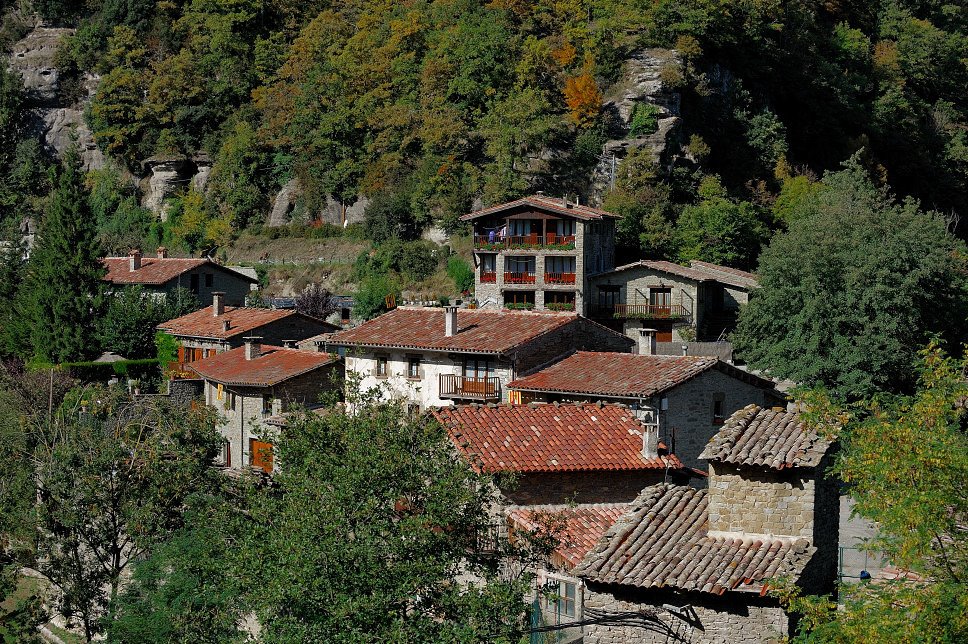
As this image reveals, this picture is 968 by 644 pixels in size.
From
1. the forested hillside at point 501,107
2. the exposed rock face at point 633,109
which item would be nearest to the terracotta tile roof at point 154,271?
the forested hillside at point 501,107

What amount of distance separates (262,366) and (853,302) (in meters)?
20.7

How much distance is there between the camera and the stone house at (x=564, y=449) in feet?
80.9

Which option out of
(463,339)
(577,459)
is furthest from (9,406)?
(577,459)

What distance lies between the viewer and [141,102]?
288ft

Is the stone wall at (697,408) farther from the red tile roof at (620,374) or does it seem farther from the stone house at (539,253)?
the stone house at (539,253)

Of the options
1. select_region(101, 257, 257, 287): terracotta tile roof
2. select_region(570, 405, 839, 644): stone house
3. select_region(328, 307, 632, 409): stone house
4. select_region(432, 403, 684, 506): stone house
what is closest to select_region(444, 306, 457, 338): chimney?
select_region(328, 307, 632, 409): stone house

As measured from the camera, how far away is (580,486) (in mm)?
25328

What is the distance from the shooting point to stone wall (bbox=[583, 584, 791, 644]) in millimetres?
15984

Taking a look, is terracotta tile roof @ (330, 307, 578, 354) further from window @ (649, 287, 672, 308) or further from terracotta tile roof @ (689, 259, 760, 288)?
terracotta tile roof @ (689, 259, 760, 288)

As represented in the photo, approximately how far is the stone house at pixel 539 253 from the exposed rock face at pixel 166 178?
33.1 metres

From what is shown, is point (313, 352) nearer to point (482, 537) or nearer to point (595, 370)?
point (595, 370)

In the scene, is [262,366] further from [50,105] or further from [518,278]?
[50,105]

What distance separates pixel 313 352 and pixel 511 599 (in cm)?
3093

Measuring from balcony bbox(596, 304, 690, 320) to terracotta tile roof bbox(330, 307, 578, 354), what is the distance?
1295 cm
